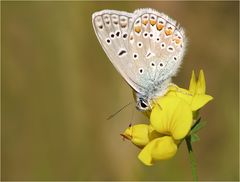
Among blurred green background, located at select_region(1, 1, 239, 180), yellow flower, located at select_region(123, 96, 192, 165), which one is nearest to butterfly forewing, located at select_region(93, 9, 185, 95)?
yellow flower, located at select_region(123, 96, 192, 165)

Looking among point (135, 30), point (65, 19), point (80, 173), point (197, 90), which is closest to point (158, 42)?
point (135, 30)

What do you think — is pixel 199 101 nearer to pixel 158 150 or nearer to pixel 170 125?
pixel 170 125

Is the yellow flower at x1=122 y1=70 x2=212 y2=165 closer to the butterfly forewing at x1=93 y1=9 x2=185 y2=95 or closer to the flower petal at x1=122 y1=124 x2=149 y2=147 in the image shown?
the flower petal at x1=122 y1=124 x2=149 y2=147

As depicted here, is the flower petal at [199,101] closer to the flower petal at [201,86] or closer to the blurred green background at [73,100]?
the flower petal at [201,86]

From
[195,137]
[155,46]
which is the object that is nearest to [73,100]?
[155,46]

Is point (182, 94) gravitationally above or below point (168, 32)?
below

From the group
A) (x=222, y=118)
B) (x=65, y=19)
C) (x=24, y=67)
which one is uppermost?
(x=65, y=19)

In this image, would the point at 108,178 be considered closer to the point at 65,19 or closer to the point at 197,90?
the point at 65,19
